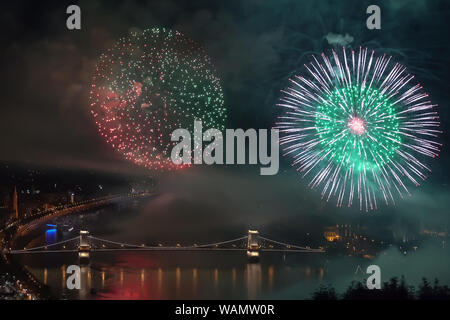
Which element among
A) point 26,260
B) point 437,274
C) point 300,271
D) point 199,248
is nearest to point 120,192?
point 199,248

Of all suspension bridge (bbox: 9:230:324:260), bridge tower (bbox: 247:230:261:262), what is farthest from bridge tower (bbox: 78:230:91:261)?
bridge tower (bbox: 247:230:261:262)

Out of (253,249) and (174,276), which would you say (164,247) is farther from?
(174,276)

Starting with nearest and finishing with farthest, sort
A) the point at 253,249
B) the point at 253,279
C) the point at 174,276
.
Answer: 1. the point at 253,279
2. the point at 174,276
3. the point at 253,249

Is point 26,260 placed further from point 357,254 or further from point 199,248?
point 357,254

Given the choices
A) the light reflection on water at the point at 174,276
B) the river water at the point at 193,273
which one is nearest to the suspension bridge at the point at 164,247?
the river water at the point at 193,273

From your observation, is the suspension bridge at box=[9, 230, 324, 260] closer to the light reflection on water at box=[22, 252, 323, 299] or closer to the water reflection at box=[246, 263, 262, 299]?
the light reflection on water at box=[22, 252, 323, 299]

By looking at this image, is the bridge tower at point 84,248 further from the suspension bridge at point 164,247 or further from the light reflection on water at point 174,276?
A: the light reflection on water at point 174,276

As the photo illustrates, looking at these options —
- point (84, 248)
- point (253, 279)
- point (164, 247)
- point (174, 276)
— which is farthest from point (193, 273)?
point (84, 248)
